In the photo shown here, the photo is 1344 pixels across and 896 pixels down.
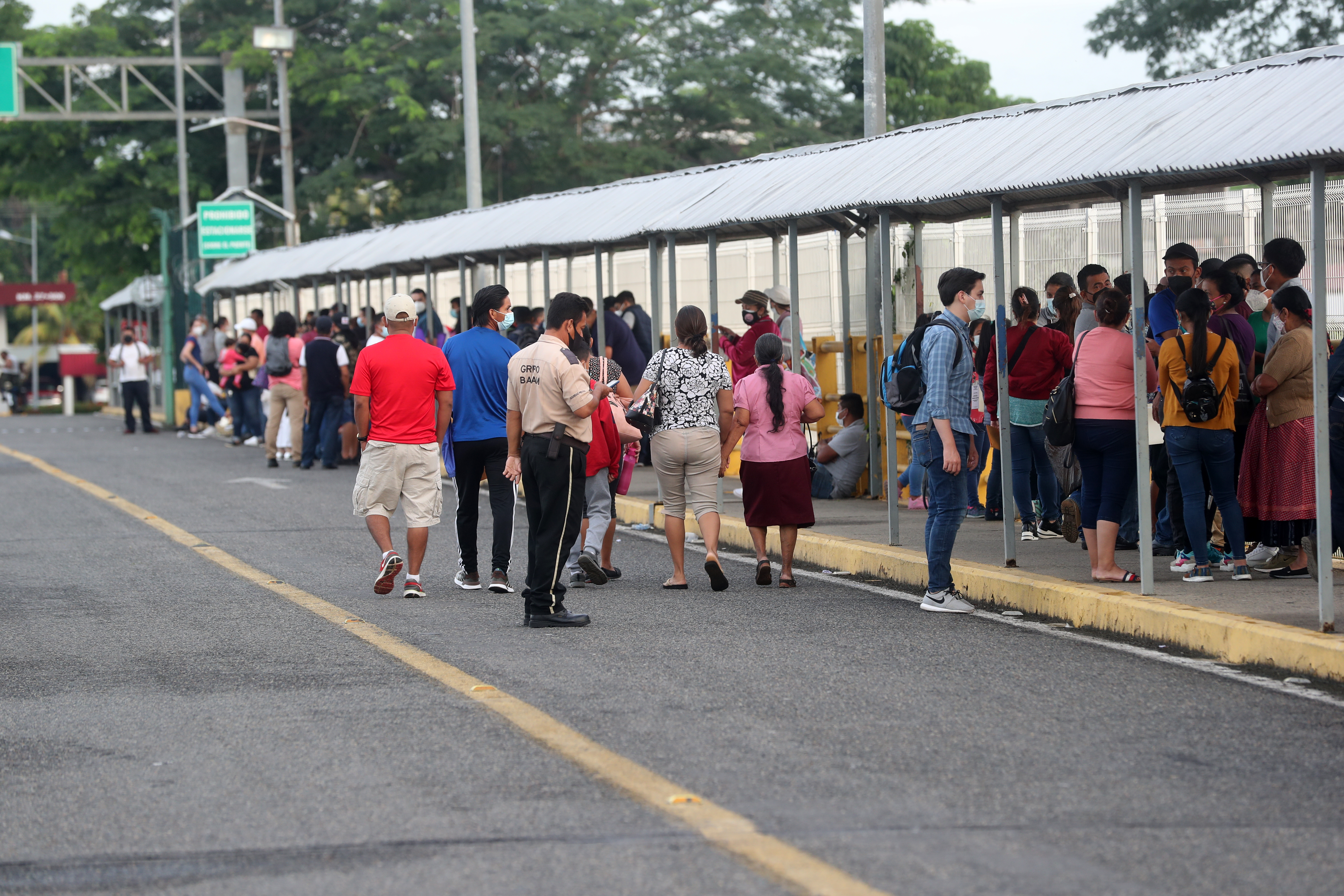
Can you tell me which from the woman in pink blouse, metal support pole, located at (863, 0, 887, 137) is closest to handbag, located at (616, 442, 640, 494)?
the woman in pink blouse

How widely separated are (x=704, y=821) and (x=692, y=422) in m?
5.57

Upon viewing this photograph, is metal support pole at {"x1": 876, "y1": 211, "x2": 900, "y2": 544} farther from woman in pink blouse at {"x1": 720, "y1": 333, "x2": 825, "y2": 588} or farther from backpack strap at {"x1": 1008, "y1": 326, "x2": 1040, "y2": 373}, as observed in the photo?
backpack strap at {"x1": 1008, "y1": 326, "x2": 1040, "y2": 373}

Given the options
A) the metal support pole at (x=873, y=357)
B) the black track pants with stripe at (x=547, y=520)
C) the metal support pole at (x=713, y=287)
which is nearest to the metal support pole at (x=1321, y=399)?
the black track pants with stripe at (x=547, y=520)

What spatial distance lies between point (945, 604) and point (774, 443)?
1.60 metres

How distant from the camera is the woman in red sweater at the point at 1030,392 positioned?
1170 centimetres

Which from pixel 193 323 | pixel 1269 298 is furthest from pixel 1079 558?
pixel 193 323

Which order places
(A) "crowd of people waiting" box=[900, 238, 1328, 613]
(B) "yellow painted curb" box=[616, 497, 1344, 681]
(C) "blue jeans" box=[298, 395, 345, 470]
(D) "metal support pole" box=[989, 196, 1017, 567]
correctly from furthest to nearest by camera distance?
(C) "blue jeans" box=[298, 395, 345, 470]
(D) "metal support pole" box=[989, 196, 1017, 567]
(A) "crowd of people waiting" box=[900, 238, 1328, 613]
(B) "yellow painted curb" box=[616, 497, 1344, 681]

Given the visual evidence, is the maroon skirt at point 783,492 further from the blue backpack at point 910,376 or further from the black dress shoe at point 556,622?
the black dress shoe at point 556,622

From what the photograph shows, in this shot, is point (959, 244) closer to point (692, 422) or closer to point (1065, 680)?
point (692, 422)

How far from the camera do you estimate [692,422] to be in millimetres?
10875

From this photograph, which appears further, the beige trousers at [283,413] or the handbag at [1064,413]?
the beige trousers at [283,413]

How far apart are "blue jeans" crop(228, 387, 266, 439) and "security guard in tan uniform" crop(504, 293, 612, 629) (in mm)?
16861

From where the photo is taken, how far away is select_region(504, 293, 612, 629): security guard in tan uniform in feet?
30.7

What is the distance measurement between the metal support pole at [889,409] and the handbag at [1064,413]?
103 centimetres
